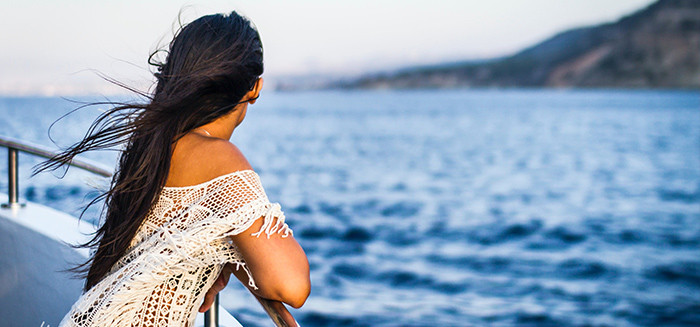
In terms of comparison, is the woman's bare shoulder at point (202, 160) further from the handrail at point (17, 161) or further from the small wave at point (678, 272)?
the small wave at point (678, 272)

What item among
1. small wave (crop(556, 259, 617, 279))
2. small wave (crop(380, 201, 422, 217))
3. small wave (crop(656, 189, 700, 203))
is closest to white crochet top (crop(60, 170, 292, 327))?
small wave (crop(556, 259, 617, 279))

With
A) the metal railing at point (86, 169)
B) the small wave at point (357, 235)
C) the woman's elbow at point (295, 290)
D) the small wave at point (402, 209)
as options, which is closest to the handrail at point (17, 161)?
the metal railing at point (86, 169)

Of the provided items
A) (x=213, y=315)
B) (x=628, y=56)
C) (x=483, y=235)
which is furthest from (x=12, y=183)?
(x=628, y=56)

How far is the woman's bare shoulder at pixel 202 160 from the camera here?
4.25ft

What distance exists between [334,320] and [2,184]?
10.1 m

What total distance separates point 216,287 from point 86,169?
1140 mm

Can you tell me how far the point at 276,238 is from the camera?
1230 mm

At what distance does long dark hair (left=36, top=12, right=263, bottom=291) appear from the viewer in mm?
1340

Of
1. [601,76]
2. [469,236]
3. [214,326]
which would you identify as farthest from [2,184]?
[601,76]

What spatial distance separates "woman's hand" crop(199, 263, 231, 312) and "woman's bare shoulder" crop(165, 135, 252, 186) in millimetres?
237

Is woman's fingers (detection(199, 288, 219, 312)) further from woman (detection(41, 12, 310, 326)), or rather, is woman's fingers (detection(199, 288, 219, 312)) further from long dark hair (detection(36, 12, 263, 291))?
long dark hair (detection(36, 12, 263, 291))

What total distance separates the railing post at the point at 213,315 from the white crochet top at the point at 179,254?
261 mm

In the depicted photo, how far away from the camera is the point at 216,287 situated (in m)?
1.56

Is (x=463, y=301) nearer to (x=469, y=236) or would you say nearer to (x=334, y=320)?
(x=334, y=320)
